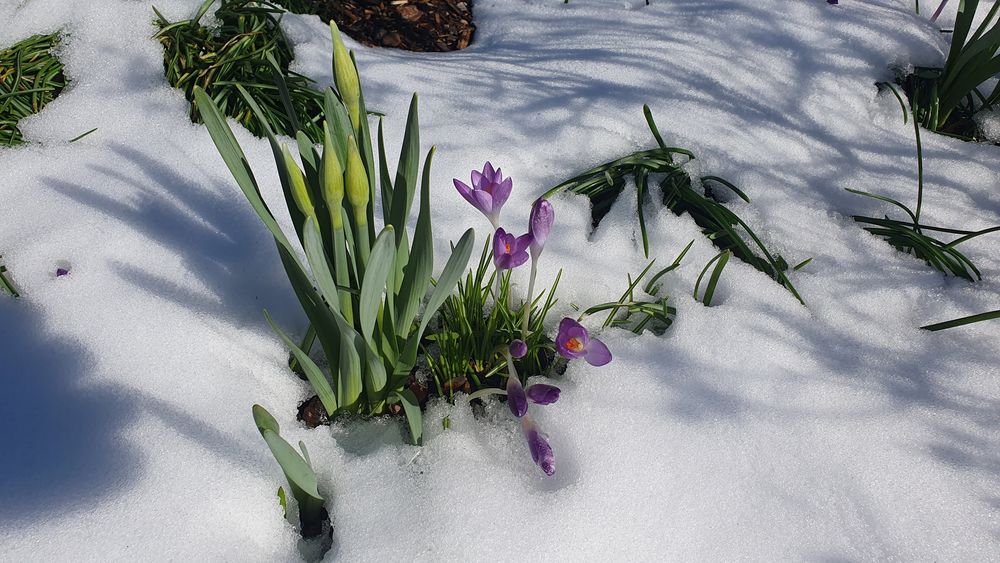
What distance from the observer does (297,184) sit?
905mm

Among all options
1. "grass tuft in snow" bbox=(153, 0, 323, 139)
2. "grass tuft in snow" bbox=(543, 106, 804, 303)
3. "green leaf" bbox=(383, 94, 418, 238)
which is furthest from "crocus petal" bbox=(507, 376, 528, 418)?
"grass tuft in snow" bbox=(153, 0, 323, 139)

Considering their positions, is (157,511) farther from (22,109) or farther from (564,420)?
(22,109)

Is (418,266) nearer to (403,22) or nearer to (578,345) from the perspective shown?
(578,345)

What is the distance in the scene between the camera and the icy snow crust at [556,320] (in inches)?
45.3

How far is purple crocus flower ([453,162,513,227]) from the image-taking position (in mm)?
1195

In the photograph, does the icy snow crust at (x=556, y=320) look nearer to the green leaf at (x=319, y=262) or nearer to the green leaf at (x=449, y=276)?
the green leaf at (x=449, y=276)

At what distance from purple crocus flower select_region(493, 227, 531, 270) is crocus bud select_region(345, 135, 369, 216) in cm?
30

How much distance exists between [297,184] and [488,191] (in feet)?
1.32

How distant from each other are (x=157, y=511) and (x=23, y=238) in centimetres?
81

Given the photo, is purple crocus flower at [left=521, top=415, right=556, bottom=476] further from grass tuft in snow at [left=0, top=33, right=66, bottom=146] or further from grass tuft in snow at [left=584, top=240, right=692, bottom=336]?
grass tuft in snow at [left=0, top=33, right=66, bottom=146]

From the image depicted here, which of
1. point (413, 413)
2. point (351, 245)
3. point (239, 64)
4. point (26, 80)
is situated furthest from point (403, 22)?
point (413, 413)

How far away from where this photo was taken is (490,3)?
244cm

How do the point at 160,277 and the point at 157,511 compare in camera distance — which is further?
the point at 160,277


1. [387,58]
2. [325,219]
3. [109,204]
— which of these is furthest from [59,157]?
[325,219]
